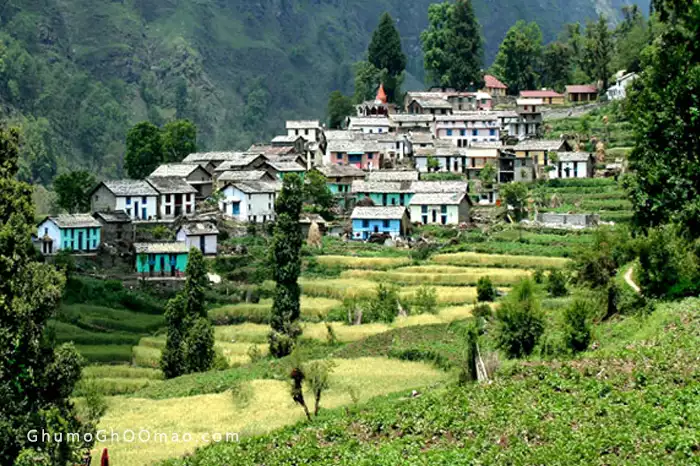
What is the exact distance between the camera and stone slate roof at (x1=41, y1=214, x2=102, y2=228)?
74438 mm

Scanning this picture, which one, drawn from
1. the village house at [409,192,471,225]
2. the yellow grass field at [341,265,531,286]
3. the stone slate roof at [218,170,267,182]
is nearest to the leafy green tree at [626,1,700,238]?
the yellow grass field at [341,265,531,286]

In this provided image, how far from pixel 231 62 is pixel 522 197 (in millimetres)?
117503

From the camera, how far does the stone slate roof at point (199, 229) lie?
75.0m

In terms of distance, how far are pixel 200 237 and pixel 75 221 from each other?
7943 millimetres

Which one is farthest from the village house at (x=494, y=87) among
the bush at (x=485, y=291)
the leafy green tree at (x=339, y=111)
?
the bush at (x=485, y=291)

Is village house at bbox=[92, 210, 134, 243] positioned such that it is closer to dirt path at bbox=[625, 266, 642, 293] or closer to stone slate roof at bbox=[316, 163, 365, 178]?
stone slate roof at bbox=[316, 163, 365, 178]

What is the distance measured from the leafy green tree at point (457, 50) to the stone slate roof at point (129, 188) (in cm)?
4351

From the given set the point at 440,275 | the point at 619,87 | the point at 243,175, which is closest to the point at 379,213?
the point at 243,175

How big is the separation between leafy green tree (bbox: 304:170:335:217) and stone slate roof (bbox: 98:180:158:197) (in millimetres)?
10970

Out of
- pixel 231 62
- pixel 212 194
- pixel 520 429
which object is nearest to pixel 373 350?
pixel 520 429

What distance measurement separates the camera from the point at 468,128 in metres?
103

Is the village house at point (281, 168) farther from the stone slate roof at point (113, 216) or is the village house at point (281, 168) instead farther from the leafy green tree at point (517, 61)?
the leafy green tree at point (517, 61)

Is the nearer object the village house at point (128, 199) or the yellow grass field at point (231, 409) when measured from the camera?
the yellow grass field at point (231, 409)

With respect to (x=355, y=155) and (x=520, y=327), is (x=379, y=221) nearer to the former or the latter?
(x=355, y=155)
